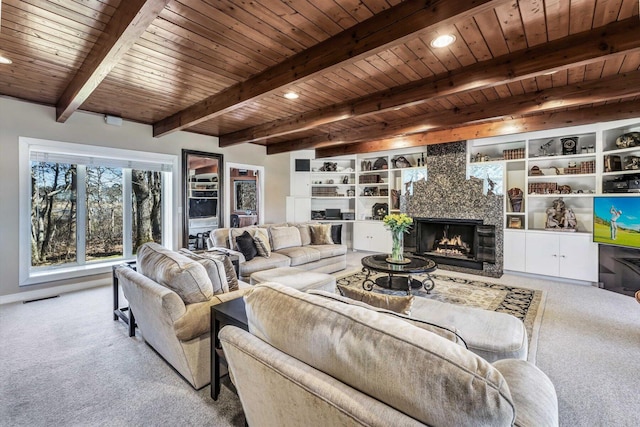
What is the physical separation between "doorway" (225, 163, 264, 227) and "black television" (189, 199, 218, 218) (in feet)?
2.76

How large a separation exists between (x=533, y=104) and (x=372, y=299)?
146 inches

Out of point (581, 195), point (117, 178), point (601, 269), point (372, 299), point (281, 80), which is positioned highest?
point (281, 80)

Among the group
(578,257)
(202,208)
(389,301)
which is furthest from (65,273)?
(578,257)

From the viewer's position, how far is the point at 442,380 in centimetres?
74

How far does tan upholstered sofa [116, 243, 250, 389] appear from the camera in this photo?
188 centimetres

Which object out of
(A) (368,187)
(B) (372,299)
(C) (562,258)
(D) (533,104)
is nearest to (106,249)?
(B) (372,299)

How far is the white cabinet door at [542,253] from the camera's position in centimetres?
474

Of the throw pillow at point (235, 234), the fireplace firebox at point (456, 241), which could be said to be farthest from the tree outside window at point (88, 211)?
the fireplace firebox at point (456, 241)

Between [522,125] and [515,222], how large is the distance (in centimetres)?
170

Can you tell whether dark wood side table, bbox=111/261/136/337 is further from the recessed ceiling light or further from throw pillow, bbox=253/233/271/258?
the recessed ceiling light

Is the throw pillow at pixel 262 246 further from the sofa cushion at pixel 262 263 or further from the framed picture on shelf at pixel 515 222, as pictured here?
the framed picture on shelf at pixel 515 222

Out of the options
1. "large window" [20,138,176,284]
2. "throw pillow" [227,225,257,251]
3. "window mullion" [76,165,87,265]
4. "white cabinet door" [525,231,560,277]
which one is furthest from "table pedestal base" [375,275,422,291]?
"window mullion" [76,165,87,265]

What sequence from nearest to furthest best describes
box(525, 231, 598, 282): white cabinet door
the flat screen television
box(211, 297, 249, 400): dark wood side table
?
1. box(211, 297, 249, 400): dark wood side table
2. the flat screen television
3. box(525, 231, 598, 282): white cabinet door

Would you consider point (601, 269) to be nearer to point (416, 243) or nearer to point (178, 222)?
point (416, 243)
